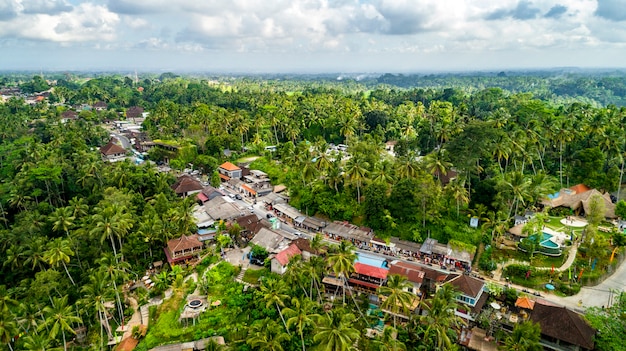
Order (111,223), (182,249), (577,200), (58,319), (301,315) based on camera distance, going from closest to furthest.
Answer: (301,315)
(58,319)
(111,223)
(182,249)
(577,200)

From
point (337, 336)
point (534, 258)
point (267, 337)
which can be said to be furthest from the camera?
point (534, 258)

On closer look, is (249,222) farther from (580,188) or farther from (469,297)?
(580,188)

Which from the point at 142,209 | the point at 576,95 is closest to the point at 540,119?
the point at 142,209

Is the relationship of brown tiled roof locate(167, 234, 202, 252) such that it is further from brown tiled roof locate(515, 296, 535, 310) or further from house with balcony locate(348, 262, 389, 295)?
brown tiled roof locate(515, 296, 535, 310)

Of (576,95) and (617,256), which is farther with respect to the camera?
(576,95)

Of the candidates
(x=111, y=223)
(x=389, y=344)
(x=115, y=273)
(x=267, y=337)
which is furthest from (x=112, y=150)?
(x=389, y=344)

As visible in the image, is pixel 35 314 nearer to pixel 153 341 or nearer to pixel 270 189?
pixel 153 341

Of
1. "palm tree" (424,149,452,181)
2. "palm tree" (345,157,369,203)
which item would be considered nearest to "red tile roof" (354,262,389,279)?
"palm tree" (345,157,369,203)

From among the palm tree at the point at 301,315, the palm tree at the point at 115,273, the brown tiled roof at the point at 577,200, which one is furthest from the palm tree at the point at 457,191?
the palm tree at the point at 115,273
